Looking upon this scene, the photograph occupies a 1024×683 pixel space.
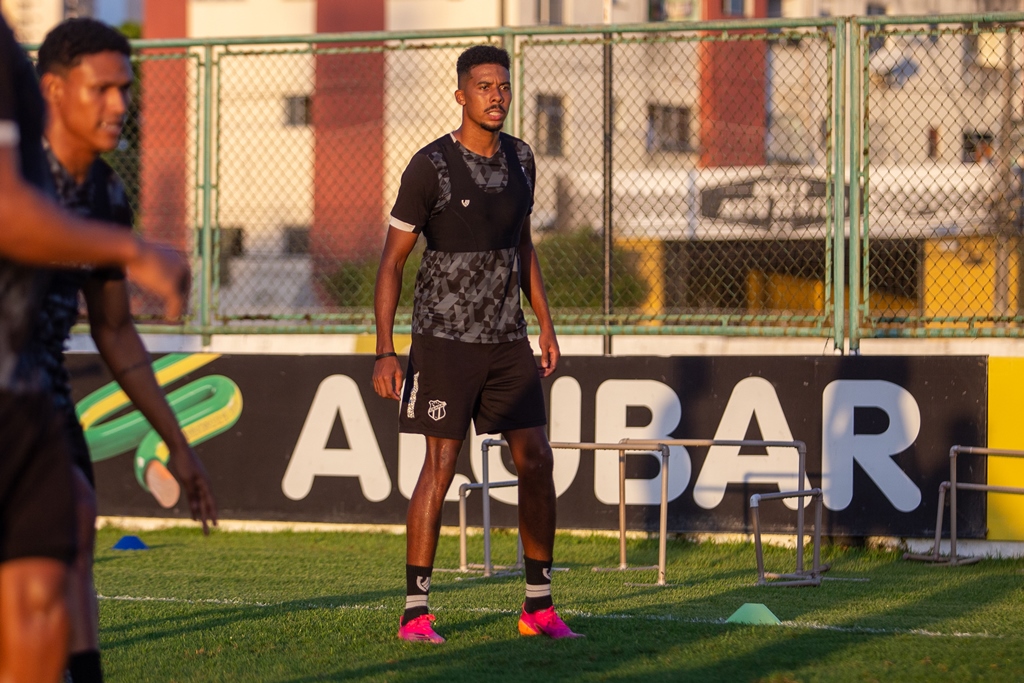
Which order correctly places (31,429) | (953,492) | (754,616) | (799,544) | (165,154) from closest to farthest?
1. (31,429)
2. (754,616)
3. (799,544)
4. (953,492)
5. (165,154)

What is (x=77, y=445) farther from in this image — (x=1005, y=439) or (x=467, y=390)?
(x=1005, y=439)

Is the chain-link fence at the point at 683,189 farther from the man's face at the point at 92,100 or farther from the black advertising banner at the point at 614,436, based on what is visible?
the man's face at the point at 92,100

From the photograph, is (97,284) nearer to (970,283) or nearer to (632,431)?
(632,431)

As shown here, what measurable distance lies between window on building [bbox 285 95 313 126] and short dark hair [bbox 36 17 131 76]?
9.06 metres

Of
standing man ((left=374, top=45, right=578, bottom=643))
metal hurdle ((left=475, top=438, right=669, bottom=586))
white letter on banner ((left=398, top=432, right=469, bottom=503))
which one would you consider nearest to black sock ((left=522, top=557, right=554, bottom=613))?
standing man ((left=374, top=45, right=578, bottom=643))

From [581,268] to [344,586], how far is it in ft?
10.7

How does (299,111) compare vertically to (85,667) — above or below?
above

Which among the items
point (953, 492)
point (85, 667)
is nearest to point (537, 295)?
point (85, 667)

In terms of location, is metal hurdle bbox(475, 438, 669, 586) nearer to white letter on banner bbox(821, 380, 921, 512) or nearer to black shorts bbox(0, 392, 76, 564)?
white letter on banner bbox(821, 380, 921, 512)

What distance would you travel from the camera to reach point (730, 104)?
11328 mm

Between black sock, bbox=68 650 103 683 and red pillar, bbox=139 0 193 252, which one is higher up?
Result: red pillar, bbox=139 0 193 252

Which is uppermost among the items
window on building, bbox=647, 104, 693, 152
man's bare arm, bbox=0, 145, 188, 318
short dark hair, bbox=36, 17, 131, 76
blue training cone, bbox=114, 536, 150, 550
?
window on building, bbox=647, 104, 693, 152

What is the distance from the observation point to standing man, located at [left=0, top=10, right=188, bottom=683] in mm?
2488

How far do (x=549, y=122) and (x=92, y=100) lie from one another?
738 centimetres
